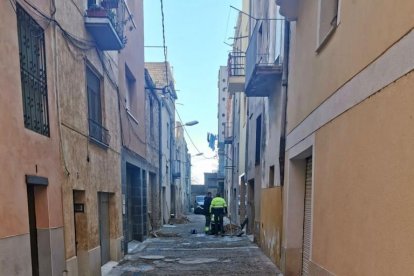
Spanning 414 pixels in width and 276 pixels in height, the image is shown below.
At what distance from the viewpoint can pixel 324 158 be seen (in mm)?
4746

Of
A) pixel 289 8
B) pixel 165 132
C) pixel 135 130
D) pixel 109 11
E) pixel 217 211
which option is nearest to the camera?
pixel 289 8

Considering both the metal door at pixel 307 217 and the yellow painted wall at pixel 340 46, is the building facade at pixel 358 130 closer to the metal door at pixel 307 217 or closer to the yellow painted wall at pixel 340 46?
the yellow painted wall at pixel 340 46

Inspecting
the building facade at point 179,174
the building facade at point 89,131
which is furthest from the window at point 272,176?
the building facade at point 179,174

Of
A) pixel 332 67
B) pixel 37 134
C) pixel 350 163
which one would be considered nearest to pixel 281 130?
pixel 332 67

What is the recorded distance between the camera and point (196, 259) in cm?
934

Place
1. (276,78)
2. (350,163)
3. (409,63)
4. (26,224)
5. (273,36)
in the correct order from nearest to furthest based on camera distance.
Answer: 1. (409,63)
2. (350,163)
3. (26,224)
4. (276,78)
5. (273,36)

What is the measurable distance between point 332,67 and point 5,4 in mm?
3804

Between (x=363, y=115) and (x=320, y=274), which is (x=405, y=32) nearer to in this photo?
(x=363, y=115)

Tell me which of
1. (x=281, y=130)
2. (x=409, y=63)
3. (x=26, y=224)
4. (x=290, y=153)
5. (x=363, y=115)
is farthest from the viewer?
(x=281, y=130)

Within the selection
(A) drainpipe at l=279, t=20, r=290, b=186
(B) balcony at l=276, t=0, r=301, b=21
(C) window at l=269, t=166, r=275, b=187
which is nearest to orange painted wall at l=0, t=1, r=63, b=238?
(B) balcony at l=276, t=0, r=301, b=21

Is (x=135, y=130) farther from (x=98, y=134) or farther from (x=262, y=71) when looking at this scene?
(x=262, y=71)

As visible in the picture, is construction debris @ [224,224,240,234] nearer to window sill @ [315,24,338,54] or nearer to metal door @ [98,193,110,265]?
metal door @ [98,193,110,265]

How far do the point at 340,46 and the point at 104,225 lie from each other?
673cm

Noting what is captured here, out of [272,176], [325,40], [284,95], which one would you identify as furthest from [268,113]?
[325,40]
